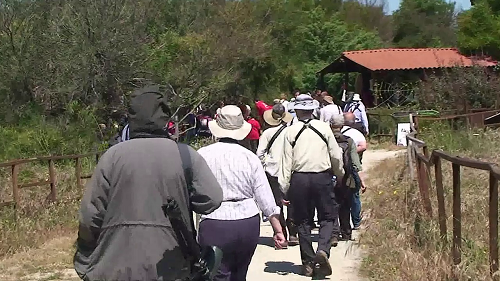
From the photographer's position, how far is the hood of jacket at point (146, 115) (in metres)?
4.17

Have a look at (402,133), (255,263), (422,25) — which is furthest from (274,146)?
A: (422,25)

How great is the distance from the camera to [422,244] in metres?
7.82

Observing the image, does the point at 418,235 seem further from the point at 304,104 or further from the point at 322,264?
the point at 304,104

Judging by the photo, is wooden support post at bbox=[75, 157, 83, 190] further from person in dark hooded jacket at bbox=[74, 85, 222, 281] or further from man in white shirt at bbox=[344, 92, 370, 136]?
person in dark hooded jacket at bbox=[74, 85, 222, 281]

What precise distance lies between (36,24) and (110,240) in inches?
678

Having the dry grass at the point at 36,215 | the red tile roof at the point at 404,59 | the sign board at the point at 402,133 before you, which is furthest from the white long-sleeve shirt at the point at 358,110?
the red tile roof at the point at 404,59

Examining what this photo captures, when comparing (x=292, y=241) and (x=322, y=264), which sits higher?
(x=322, y=264)

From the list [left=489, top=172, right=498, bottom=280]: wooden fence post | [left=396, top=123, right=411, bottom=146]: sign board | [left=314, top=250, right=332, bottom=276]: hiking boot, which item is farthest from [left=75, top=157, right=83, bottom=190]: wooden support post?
[left=396, top=123, right=411, bottom=146]: sign board

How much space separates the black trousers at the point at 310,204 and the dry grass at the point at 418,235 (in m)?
0.62

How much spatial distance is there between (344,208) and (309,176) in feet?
7.27

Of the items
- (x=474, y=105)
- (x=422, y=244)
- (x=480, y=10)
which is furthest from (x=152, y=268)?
(x=480, y=10)

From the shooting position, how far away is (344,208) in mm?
9797

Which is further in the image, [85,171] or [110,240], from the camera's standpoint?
[85,171]

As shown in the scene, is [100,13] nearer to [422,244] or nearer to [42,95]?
[42,95]
